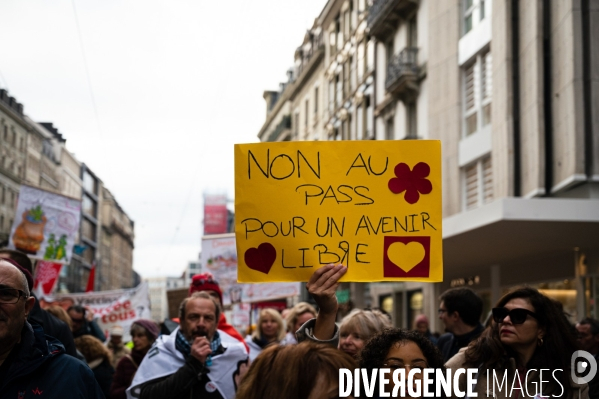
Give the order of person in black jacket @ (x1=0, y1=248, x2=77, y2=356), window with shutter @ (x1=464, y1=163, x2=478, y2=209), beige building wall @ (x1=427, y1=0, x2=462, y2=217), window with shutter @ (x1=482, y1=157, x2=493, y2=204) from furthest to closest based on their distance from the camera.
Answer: beige building wall @ (x1=427, y1=0, x2=462, y2=217) → window with shutter @ (x1=464, y1=163, x2=478, y2=209) → window with shutter @ (x1=482, y1=157, x2=493, y2=204) → person in black jacket @ (x1=0, y1=248, x2=77, y2=356)

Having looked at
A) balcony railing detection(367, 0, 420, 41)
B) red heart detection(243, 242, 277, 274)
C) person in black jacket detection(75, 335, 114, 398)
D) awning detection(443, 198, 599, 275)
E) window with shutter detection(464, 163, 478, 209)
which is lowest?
person in black jacket detection(75, 335, 114, 398)

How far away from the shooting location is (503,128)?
68.8ft

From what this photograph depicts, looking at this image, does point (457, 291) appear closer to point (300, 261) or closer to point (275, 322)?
point (300, 261)

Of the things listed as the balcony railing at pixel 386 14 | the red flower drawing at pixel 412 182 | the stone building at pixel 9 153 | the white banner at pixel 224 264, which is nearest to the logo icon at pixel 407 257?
the red flower drawing at pixel 412 182

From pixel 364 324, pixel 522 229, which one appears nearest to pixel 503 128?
pixel 522 229

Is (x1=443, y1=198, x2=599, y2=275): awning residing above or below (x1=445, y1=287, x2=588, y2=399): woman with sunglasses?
above

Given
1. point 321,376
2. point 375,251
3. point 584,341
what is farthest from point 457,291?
point 321,376

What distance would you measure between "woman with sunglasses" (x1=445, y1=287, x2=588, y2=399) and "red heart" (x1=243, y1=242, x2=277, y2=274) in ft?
3.56

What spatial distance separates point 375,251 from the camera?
450 cm

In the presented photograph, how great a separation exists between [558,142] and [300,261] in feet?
49.8

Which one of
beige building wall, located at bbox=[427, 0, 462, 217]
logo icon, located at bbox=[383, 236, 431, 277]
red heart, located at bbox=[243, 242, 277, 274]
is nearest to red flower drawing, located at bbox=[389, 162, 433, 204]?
logo icon, located at bbox=[383, 236, 431, 277]

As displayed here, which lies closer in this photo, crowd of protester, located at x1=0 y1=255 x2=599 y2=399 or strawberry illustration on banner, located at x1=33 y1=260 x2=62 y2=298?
crowd of protester, located at x1=0 y1=255 x2=599 y2=399

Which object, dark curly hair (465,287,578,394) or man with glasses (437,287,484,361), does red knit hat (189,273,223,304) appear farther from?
dark curly hair (465,287,578,394)

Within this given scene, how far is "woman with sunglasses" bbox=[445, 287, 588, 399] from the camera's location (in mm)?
4371
